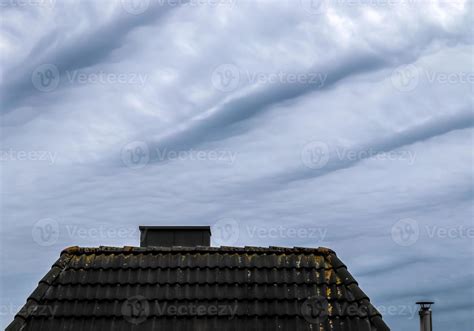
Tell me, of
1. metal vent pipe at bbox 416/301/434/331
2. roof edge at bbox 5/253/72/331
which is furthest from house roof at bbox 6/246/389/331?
metal vent pipe at bbox 416/301/434/331

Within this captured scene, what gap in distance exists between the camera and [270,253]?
11789 millimetres

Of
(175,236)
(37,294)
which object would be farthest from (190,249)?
(37,294)

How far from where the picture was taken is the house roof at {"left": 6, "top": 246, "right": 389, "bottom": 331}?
33.6 feet

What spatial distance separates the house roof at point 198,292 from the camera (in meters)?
10.2

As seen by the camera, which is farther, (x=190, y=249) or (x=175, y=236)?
(x=175, y=236)

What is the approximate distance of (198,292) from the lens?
10758 mm

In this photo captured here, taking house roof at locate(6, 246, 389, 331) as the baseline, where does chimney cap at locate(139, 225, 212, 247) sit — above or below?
above

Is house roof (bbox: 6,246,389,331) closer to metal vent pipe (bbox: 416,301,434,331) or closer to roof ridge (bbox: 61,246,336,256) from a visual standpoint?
roof ridge (bbox: 61,246,336,256)

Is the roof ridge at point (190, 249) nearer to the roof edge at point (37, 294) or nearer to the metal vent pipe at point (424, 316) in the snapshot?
the roof edge at point (37, 294)

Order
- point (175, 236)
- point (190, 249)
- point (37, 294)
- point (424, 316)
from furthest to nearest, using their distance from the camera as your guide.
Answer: point (424, 316), point (175, 236), point (190, 249), point (37, 294)

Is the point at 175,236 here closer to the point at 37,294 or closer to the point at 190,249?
the point at 190,249

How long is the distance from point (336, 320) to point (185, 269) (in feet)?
9.74

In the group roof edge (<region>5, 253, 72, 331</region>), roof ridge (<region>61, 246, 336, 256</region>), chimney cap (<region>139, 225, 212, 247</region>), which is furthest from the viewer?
chimney cap (<region>139, 225, 212, 247</region>)

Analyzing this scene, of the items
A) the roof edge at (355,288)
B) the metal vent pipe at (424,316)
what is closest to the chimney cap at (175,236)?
the roof edge at (355,288)
